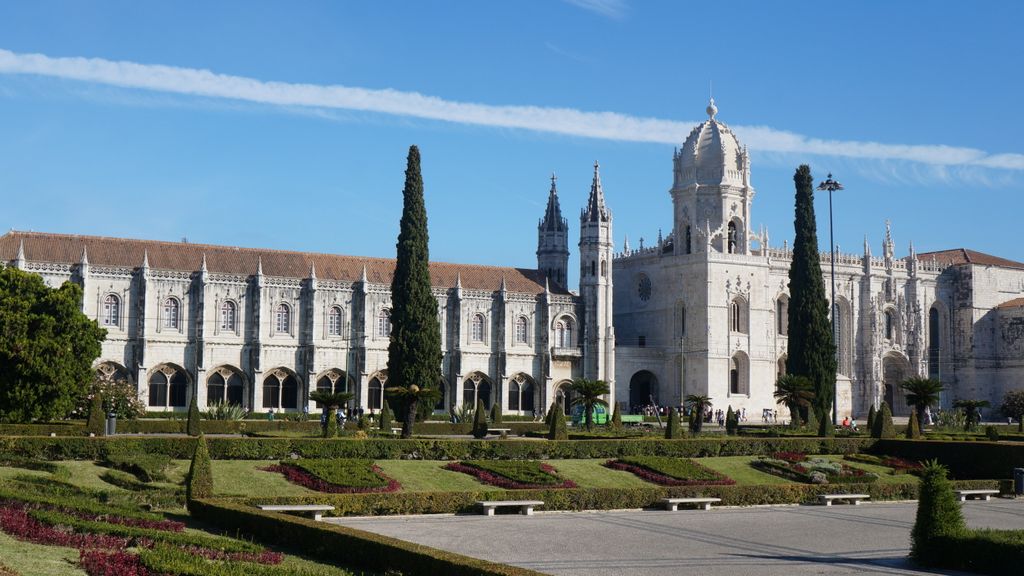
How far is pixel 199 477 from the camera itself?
84.6 ft

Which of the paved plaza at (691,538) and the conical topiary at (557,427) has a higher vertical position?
the conical topiary at (557,427)

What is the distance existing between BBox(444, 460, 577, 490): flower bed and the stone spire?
43.6m

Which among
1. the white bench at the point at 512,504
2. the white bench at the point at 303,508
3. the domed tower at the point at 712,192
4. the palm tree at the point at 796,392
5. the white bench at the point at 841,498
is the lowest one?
the white bench at the point at 841,498

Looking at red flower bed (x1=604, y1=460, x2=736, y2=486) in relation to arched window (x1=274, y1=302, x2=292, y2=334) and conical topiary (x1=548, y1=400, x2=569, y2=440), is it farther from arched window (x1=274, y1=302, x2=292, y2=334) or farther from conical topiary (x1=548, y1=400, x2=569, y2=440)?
arched window (x1=274, y1=302, x2=292, y2=334)

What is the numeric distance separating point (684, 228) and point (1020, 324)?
26.5 m

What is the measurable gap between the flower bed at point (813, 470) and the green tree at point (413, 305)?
76.1ft

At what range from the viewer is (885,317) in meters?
86.9

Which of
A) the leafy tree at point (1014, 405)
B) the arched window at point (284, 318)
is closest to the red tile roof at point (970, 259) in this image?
the leafy tree at point (1014, 405)

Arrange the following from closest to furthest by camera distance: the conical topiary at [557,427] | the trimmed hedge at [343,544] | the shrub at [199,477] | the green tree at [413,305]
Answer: the trimmed hedge at [343,544] < the shrub at [199,477] < the conical topiary at [557,427] < the green tree at [413,305]

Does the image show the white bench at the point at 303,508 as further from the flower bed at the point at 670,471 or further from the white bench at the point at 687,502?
the flower bed at the point at 670,471

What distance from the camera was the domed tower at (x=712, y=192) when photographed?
78.8m

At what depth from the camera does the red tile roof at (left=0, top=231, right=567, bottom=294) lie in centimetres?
6481

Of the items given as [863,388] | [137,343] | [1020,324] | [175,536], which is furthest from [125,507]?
[1020,324]

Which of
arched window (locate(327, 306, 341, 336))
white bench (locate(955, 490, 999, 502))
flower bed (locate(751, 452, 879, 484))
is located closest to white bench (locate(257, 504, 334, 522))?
flower bed (locate(751, 452, 879, 484))
